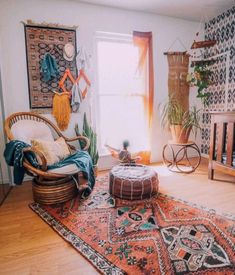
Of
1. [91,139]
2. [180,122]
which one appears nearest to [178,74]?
[180,122]

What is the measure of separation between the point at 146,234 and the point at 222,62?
311 centimetres

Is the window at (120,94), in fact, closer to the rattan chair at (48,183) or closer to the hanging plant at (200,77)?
the hanging plant at (200,77)

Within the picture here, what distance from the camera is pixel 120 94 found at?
344 centimetres

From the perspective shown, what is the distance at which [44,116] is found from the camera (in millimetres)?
3004

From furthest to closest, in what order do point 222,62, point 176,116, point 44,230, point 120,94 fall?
point 222,62
point 120,94
point 176,116
point 44,230

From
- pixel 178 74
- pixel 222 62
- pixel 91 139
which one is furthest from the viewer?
pixel 178 74

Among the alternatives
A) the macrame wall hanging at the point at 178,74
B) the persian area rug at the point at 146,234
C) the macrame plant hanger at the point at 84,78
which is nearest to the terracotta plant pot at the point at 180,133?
the macrame wall hanging at the point at 178,74

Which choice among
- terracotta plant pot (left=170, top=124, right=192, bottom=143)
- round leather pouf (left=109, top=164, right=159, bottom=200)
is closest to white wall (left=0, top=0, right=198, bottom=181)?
terracotta plant pot (left=170, top=124, right=192, bottom=143)

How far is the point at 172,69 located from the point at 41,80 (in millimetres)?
2142

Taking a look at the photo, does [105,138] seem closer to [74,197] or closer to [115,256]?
[74,197]

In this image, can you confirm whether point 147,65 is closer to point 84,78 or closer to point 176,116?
point 176,116

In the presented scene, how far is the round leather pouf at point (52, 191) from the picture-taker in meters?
2.18

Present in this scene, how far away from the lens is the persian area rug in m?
1.38

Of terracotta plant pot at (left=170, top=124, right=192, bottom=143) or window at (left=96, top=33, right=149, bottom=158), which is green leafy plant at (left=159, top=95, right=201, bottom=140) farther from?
window at (left=96, top=33, right=149, bottom=158)
